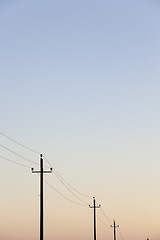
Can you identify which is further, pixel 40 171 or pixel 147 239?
pixel 147 239

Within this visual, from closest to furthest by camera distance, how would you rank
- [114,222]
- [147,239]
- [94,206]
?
[94,206], [114,222], [147,239]

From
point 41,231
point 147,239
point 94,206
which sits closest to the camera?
point 41,231

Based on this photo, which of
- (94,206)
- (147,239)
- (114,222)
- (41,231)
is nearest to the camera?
(41,231)

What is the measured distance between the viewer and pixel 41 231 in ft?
174

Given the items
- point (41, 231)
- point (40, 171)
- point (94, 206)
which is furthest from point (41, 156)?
point (94, 206)

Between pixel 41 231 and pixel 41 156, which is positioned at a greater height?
pixel 41 156

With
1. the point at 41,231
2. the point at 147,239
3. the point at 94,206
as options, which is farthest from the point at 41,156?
the point at 147,239

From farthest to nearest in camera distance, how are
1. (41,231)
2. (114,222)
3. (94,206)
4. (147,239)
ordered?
1. (147,239)
2. (114,222)
3. (94,206)
4. (41,231)

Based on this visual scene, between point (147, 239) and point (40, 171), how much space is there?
11890 centimetres

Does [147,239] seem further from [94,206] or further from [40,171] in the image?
[40,171]

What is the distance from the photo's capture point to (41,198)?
180ft

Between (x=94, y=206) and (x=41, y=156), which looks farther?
(x=94, y=206)

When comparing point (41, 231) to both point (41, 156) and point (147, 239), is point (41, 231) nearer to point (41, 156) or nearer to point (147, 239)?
point (41, 156)

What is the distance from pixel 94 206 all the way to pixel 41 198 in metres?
41.9
